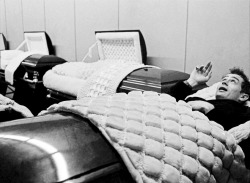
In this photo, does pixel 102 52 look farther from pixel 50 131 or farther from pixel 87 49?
pixel 50 131

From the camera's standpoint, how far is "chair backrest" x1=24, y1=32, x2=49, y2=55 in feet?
14.0

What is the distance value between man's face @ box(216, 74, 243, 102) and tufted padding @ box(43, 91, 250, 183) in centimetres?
61

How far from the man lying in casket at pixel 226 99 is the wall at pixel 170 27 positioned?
0.38 metres

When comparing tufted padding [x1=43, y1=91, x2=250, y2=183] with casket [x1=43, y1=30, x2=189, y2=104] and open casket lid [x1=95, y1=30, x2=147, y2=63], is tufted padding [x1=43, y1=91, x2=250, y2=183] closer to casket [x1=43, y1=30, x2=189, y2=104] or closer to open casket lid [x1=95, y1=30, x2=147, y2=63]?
casket [x1=43, y1=30, x2=189, y2=104]

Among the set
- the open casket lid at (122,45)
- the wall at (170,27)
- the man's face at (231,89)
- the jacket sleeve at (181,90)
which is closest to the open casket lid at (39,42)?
the wall at (170,27)

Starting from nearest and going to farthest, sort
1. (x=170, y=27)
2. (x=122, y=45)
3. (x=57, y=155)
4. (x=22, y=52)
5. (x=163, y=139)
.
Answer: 1. (x=57, y=155)
2. (x=163, y=139)
3. (x=170, y=27)
4. (x=122, y=45)
5. (x=22, y=52)

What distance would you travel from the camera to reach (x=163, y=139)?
3.15ft

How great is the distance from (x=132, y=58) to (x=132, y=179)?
2156mm

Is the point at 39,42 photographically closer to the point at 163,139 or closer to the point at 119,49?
the point at 119,49

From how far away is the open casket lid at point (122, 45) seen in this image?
274 cm

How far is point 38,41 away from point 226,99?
3576mm

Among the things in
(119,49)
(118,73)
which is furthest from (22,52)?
(118,73)

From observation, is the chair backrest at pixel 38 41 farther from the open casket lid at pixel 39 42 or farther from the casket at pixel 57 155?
the casket at pixel 57 155

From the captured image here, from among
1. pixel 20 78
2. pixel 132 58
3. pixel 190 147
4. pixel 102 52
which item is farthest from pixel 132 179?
pixel 20 78
